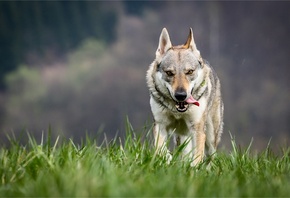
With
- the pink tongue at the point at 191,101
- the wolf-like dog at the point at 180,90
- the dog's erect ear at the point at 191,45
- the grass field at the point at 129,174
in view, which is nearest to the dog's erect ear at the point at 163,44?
the wolf-like dog at the point at 180,90

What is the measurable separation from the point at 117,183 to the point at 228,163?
2065 mm

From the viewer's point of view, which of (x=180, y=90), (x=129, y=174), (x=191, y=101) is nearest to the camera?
(x=129, y=174)

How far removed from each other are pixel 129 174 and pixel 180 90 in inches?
73.8

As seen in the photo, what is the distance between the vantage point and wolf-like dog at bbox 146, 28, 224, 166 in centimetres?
563

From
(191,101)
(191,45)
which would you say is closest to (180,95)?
(191,101)

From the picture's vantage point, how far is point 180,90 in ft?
17.9

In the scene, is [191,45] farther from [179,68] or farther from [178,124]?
[178,124]

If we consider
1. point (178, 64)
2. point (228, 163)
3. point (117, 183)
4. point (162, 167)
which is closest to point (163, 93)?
point (178, 64)

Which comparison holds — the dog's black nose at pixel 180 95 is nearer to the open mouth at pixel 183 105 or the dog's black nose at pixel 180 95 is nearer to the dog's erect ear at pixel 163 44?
the open mouth at pixel 183 105

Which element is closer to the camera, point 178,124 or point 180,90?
point 180,90

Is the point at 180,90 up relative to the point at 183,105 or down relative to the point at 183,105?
up

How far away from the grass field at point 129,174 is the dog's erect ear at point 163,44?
5.00ft

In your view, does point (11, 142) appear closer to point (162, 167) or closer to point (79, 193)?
point (162, 167)

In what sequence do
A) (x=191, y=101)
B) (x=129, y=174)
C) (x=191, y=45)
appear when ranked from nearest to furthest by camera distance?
(x=129, y=174) → (x=191, y=101) → (x=191, y=45)
